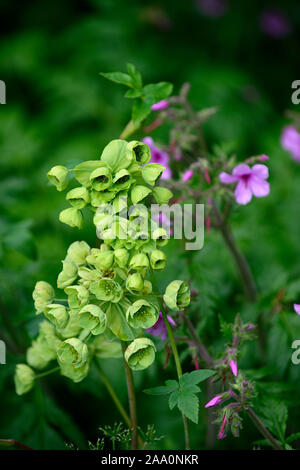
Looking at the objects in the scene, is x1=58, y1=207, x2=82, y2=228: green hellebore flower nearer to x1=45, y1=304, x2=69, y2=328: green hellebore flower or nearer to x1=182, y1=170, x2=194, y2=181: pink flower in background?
x1=45, y1=304, x2=69, y2=328: green hellebore flower

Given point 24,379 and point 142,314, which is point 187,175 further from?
point 24,379

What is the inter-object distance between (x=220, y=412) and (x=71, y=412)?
2.51 ft

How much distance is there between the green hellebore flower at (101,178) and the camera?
2.72 ft

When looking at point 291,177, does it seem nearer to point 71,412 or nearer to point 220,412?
point 71,412

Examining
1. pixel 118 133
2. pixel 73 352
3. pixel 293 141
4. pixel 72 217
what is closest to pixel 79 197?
pixel 72 217

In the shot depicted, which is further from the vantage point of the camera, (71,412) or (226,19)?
(226,19)

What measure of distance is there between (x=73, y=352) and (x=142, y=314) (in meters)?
0.15

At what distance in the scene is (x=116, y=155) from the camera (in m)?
0.87

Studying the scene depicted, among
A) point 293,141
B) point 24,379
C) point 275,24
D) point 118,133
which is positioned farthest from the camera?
point 275,24

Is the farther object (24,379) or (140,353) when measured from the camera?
(24,379)

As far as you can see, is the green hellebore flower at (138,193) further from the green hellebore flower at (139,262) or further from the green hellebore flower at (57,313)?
the green hellebore flower at (57,313)

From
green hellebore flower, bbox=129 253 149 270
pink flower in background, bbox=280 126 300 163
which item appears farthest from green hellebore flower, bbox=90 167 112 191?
pink flower in background, bbox=280 126 300 163
